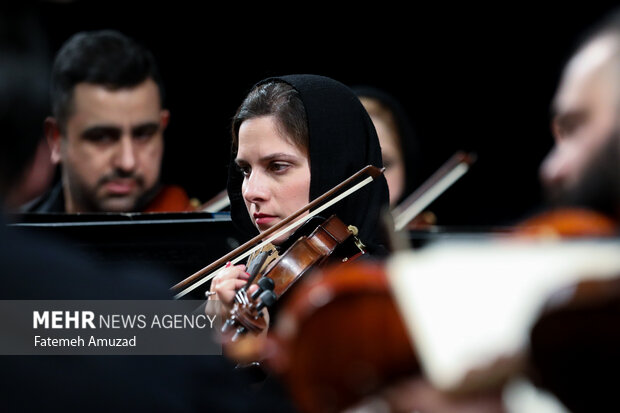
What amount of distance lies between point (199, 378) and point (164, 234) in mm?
1103

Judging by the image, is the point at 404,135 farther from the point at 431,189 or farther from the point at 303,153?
the point at 303,153

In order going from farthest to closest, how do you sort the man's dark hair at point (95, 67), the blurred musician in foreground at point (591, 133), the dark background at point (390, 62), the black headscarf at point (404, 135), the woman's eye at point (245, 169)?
1. the dark background at point (390, 62)
2. the black headscarf at point (404, 135)
3. the man's dark hair at point (95, 67)
4. the woman's eye at point (245, 169)
5. the blurred musician in foreground at point (591, 133)

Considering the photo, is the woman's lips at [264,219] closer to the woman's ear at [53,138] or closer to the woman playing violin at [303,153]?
the woman playing violin at [303,153]

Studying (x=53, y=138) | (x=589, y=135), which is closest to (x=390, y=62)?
(x=53, y=138)

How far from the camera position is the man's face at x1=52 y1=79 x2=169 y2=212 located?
3215mm

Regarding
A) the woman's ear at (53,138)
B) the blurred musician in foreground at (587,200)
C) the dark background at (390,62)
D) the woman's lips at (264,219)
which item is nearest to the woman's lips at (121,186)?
the woman's ear at (53,138)

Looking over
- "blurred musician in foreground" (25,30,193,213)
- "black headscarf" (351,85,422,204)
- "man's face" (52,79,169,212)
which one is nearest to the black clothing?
"blurred musician in foreground" (25,30,193,213)

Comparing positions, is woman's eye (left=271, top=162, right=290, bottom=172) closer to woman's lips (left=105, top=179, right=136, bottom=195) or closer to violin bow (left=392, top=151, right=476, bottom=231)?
woman's lips (left=105, top=179, right=136, bottom=195)

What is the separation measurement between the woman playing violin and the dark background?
5.79 ft

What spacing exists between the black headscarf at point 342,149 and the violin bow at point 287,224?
0.03 meters

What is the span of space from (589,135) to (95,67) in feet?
8.18

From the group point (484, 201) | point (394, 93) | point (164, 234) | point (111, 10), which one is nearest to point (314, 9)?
point (394, 93)

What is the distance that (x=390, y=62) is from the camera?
4090mm

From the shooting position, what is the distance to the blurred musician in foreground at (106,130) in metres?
3.22
